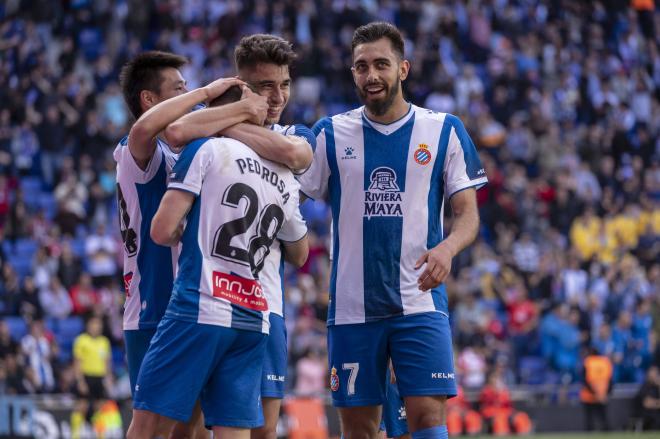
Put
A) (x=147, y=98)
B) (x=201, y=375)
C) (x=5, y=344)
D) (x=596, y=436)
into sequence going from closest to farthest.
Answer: (x=201, y=375) < (x=147, y=98) < (x=5, y=344) < (x=596, y=436)

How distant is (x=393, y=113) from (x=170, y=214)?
2.12 metres

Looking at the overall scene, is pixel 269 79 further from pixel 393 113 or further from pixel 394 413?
pixel 394 413

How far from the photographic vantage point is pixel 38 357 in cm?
1789

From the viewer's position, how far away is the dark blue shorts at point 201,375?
239 inches

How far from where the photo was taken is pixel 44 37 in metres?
24.7

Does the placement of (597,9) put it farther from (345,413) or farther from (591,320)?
(345,413)

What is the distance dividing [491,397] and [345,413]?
12.9 metres

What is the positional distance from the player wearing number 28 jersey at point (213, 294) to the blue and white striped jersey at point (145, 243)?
1.11m

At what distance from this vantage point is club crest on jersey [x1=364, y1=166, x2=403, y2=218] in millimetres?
7578

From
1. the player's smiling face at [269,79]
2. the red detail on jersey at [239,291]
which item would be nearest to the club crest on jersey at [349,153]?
the player's smiling face at [269,79]

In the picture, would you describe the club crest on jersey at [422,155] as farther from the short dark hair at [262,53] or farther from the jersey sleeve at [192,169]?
the jersey sleeve at [192,169]

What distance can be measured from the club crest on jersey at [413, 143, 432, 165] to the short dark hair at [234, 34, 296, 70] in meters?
1.26


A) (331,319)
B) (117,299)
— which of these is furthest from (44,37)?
(331,319)

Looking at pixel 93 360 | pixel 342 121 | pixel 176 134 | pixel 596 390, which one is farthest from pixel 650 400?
pixel 176 134
